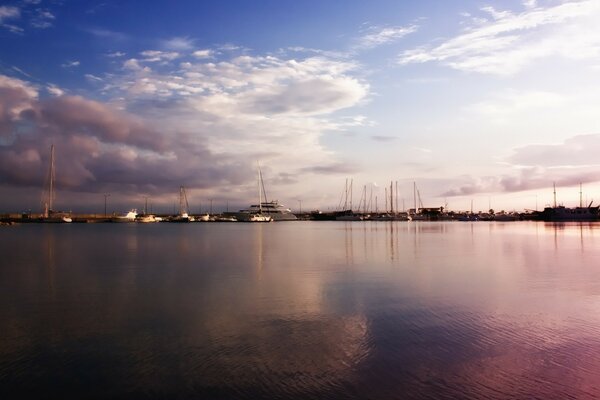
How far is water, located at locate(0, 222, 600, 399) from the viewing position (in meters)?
9.72

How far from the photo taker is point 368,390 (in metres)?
9.46

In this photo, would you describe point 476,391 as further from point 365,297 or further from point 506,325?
point 365,297

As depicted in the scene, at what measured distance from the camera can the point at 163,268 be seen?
30.2 meters

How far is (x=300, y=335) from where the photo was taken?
1357 centimetres

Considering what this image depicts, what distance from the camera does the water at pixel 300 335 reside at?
9.72 meters

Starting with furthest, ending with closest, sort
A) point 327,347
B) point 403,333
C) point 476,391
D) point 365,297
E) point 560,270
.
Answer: point 560,270 → point 365,297 → point 403,333 → point 327,347 → point 476,391

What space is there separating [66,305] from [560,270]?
2737 cm

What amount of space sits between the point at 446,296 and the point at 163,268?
1833 centimetres

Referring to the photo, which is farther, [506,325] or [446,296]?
[446,296]

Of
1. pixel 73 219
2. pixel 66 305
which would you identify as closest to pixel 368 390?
pixel 66 305

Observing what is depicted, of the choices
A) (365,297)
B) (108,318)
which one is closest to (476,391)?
(365,297)

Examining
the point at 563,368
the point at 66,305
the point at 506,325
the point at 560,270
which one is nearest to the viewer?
the point at 563,368

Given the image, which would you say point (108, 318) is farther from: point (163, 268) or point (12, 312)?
point (163, 268)

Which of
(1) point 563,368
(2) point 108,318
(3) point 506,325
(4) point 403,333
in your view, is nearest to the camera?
(1) point 563,368
